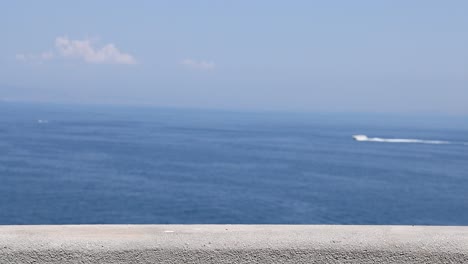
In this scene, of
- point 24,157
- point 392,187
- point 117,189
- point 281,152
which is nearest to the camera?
point 117,189

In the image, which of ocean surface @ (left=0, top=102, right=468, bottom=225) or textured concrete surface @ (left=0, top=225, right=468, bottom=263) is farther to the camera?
ocean surface @ (left=0, top=102, right=468, bottom=225)

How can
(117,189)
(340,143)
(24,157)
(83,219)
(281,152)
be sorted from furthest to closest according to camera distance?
(340,143)
(281,152)
(24,157)
(117,189)
(83,219)

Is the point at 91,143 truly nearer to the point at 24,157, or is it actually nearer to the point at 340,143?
the point at 24,157

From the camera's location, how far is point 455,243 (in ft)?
9.51

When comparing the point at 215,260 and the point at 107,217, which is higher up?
the point at 215,260

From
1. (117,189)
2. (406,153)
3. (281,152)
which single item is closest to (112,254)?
(117,189)

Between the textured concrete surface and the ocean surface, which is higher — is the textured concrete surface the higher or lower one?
the higher one

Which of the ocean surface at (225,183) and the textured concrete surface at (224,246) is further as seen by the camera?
the ocean surface at (225,183)

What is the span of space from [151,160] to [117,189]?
15.8m

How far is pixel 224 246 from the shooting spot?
2.85 m

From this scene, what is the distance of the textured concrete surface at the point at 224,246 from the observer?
2807 mm

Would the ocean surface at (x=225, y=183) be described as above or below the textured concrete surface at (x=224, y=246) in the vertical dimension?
below

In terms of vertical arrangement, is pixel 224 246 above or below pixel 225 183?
above

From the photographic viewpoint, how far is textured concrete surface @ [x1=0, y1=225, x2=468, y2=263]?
281 cm
